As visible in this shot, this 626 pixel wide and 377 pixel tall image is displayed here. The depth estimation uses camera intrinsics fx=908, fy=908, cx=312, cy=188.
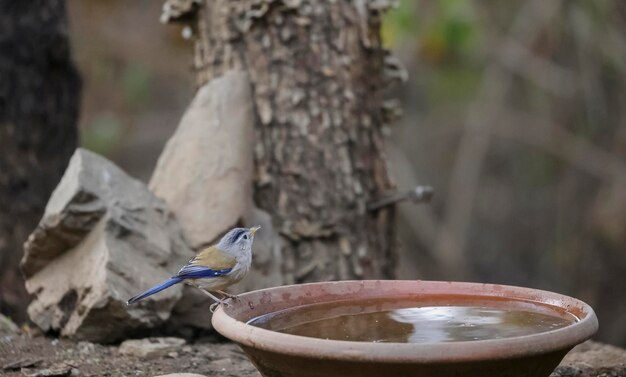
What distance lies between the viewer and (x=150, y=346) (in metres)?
3.61

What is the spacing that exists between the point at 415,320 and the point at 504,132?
23.9ft

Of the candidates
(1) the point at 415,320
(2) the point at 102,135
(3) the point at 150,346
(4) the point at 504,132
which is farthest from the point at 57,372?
(2) the point at 102,135

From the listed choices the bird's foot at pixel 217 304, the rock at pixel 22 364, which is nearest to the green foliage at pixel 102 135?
the rock at pixel 22 364

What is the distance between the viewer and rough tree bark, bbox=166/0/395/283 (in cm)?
447

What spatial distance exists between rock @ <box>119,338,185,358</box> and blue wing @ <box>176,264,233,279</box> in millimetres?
457

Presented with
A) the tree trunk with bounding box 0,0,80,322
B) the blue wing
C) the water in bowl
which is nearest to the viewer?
the water in bowl

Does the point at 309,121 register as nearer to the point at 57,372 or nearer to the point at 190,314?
the point at 190,314

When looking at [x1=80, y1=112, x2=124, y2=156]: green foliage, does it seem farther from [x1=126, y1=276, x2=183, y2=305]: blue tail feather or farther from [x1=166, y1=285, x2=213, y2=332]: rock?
[x1=126, y1=276, x2=183, y2=305]: blue tail feather

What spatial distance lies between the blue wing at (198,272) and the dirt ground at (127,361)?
1.24 ft

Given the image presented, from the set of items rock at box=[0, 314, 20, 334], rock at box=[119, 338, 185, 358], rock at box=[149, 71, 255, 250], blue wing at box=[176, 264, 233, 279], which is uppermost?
rock at box=[149, 71, 255, 250]

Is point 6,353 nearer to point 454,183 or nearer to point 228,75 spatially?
point 228,75

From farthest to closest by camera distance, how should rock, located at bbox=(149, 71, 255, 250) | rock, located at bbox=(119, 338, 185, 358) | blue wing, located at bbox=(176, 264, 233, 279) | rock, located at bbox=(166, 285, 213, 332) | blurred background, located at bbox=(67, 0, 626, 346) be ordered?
blurred background, located at bbox=(67, 0, 626, 346) → rock, located at bbox=(149, 71, 255, 250) → rock, located at bbox=(166, 285, 213, 332) → rock, located at bbox=(119, 338, 185, 358) → blue wing, located at bbox=(176, 264, 233, 279)

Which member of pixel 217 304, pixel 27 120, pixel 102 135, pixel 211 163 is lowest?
pixel 217 304

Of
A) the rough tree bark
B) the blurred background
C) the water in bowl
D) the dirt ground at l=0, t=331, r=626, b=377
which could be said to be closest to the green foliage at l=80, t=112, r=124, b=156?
the blurred background
